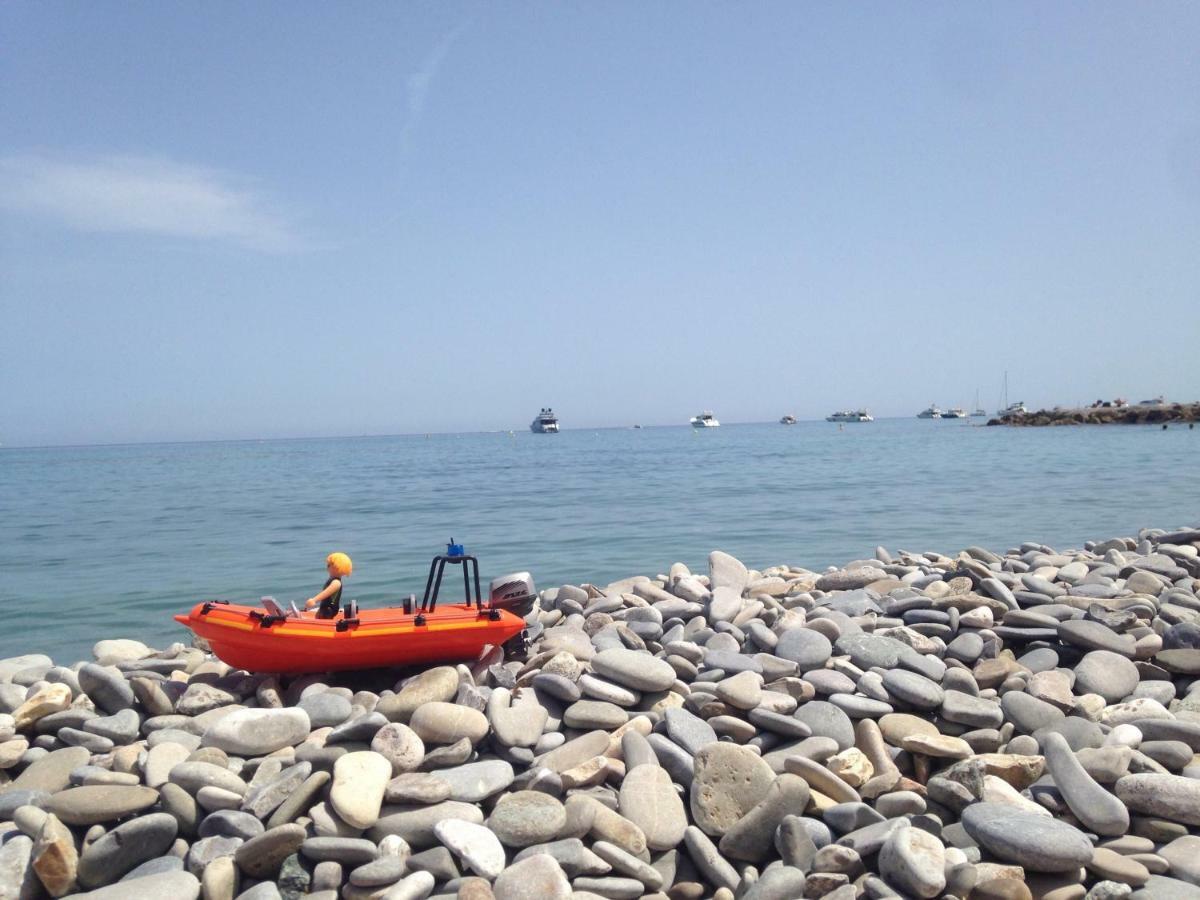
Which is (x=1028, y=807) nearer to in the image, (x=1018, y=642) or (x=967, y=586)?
(x=1018, y=642)

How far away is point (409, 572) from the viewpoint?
49.6 ft

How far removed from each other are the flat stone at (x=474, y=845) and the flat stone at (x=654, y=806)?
0.71 meters

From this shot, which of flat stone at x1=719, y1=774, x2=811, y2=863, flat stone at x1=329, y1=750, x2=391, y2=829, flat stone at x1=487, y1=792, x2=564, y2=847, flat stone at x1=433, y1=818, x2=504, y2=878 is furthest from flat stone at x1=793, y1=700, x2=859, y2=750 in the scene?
flat stone at x1=329, y1=750, x2=391, y2=829

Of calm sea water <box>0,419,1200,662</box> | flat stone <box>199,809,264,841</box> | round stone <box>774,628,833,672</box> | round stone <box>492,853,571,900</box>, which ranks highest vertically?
round stone <box>774,628,833,672</box>

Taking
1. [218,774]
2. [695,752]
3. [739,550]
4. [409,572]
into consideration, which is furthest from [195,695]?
[739,550]

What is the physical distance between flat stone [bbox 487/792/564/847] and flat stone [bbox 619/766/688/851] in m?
0.37

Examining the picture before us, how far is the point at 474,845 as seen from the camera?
437 centimetres

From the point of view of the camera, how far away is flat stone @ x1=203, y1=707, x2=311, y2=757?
5406 millimetres

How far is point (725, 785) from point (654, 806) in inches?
15.5

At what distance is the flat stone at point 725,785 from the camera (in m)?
4.71

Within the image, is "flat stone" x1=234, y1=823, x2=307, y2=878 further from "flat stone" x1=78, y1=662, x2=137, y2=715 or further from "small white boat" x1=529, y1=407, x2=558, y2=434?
"small white boat" x1=529, y1=407, x2=558, y2=434

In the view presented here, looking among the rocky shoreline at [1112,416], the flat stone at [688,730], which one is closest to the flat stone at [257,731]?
the flat stone at [688,730]

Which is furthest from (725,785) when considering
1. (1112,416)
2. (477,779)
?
(1112,416)

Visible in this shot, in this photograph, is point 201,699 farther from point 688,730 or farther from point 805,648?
point 805,648
